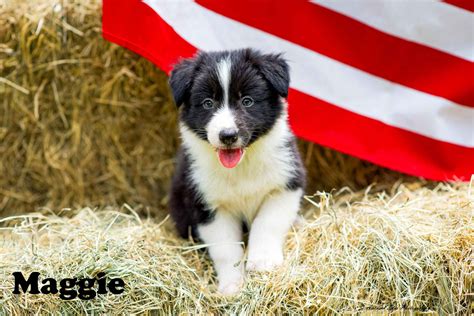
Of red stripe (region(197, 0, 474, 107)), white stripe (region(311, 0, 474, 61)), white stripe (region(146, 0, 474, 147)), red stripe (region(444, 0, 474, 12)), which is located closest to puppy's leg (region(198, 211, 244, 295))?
white stripe (region(146, 0, 474, 147))

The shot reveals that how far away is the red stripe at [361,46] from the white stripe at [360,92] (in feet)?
0.20

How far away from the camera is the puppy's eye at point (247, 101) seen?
431 centimetres

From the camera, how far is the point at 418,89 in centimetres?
531

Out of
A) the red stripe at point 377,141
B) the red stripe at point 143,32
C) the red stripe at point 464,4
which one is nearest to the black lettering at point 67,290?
the red stripe at point 143,32

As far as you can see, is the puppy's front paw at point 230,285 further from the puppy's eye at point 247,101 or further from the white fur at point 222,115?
the puppy's eye at point 247,101

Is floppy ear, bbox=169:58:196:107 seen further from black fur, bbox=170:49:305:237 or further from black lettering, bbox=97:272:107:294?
black lettering, bbox=97:272:107:294

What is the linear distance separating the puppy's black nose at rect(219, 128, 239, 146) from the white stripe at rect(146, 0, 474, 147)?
1385 millimetres

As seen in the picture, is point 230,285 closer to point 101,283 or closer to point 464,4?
point 101,283

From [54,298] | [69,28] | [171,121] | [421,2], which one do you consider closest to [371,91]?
[421,2]

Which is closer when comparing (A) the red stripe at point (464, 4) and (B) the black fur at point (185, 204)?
(B) the black fur at point (185, 204)

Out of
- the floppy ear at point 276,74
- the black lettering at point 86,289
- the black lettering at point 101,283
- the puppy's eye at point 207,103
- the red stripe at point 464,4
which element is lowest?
the black lettering at point 86,289

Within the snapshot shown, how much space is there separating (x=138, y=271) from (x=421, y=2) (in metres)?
3.24

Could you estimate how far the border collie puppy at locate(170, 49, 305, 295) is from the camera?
14.0ft

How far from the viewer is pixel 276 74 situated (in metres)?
4.30
